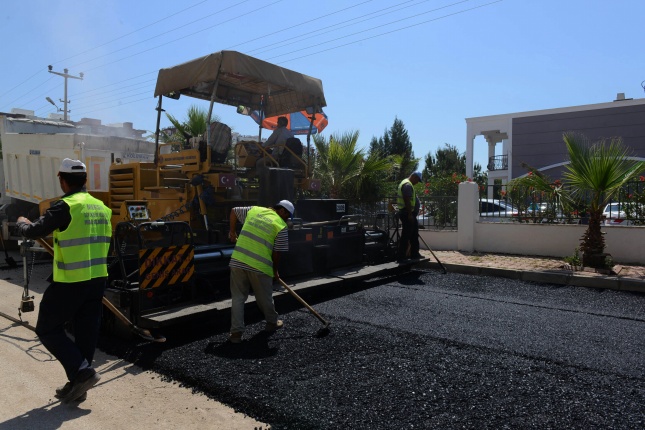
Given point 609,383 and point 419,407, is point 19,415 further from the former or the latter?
point 609,383

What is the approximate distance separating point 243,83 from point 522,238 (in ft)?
19.4

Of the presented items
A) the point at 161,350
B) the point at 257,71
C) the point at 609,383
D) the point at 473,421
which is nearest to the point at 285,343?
the point at 161,350

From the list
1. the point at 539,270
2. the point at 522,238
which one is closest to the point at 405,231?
the point at 539,270

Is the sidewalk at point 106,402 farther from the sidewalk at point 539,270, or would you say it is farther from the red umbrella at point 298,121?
the sidewalk at point 539,270

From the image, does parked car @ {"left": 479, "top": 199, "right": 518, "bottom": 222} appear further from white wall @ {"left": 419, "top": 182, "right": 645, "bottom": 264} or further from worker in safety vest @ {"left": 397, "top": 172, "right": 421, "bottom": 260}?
worker in safety vest @ {"left": 397, "top": 172, "right": 421, "bottom": 260}

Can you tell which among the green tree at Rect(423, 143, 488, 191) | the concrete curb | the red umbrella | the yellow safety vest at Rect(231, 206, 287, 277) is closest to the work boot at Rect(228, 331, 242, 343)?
the yellow safety vest at Rect(231, 206, 287, 277)

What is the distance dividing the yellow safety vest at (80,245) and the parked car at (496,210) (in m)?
8.06

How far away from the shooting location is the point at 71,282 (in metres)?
3.45

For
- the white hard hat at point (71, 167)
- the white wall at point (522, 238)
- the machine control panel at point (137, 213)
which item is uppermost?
the white hard hat at point (71, 167)

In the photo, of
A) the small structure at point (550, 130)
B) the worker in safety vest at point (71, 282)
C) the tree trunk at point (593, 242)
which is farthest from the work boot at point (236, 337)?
the small structure at point (550, 130)

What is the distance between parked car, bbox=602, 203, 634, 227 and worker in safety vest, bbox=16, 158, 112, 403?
8.05 meters

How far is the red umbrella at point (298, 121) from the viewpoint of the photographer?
27.0 feet

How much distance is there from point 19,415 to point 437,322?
376 centimetres

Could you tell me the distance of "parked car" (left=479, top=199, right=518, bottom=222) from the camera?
980 cm
